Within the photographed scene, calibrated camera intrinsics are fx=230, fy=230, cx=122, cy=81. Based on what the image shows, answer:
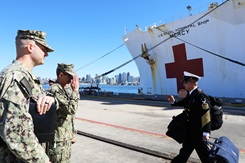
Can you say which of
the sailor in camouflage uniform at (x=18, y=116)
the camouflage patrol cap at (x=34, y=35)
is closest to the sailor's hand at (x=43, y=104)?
the sailor in camouflage uniform at (x=18, y=116)

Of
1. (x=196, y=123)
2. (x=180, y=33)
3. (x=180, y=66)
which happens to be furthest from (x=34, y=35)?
(x=180, y=33)

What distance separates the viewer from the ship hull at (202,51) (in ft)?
37.5

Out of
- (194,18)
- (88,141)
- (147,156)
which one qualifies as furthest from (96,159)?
(194,18)

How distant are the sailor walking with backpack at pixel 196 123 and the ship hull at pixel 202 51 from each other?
27.1 feet

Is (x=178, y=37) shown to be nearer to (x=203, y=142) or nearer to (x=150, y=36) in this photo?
(x=150, y=36)

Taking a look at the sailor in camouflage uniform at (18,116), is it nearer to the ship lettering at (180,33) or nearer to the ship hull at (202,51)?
the ship hull at (202,51)

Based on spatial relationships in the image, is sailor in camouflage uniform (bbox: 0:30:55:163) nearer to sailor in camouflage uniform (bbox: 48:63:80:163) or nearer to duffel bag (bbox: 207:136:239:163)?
sailor in camouflage uniform (bbox: 48:63:80:163)

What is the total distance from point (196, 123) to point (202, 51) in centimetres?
1043

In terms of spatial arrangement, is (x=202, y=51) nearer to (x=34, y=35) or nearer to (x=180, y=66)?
(x=180, y=66)

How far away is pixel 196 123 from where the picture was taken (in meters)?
3.23

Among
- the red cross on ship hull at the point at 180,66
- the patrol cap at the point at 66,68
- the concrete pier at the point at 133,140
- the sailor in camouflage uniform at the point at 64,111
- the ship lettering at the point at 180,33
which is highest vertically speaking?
the ship lettering at the point at 180,33

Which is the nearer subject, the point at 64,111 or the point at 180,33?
the point at 64,111

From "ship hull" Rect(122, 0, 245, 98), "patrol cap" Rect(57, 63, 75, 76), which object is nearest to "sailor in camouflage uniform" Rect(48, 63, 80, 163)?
"patrol cap" Rect(57, 63, 75, 76)

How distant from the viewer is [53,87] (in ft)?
8.63
